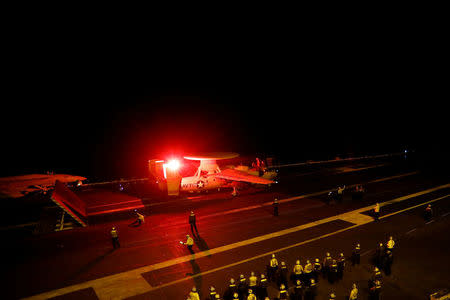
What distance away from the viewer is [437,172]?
3456cm

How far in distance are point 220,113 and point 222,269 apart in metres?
84.2

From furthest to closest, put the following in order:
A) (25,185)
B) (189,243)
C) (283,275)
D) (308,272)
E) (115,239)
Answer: (25,185)
(115,239)
(189,243)
(283,275)
(308,272)

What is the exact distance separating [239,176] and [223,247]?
387 inches

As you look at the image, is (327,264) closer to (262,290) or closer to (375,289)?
(375,289)

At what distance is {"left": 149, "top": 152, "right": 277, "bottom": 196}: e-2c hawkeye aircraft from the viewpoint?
23016 millimetres

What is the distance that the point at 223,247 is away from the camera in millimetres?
15328

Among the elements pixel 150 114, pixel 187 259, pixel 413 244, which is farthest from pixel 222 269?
pixel 150 114

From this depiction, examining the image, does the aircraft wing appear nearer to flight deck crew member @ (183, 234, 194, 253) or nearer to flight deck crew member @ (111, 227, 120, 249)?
flight deck crew member @ (183, 234, 194, 253)

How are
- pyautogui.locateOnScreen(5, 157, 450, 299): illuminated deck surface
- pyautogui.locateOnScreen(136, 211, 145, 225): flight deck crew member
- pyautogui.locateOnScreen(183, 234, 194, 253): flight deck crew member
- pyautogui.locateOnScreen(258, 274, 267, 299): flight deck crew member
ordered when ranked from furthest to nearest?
pyautogui.locateOnScreen(136, 211, 145, 225): flight deck crew member → pyautogui.locateOnScreen(183, 234, 194, 253): flight deck crew member → pyautogui.locateOnScreen(5, 157, 450, 299): illuminated deck surface → pyautogui.locateOnScreen(258, 274, 267, 299): flight deck crew member

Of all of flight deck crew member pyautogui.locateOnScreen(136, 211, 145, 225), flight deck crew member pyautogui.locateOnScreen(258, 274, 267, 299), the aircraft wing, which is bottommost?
flight deck crew member pyautogui.locateOnScreen(258, 274, 267, 299)

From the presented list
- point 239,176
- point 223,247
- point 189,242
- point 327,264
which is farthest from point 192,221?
point 327,264

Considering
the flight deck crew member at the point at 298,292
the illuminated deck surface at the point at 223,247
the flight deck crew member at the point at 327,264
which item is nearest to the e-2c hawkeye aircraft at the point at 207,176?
the illuminated deck surface at the point at 223,247

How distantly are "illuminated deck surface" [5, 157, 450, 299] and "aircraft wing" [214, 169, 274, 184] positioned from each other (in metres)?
1.94

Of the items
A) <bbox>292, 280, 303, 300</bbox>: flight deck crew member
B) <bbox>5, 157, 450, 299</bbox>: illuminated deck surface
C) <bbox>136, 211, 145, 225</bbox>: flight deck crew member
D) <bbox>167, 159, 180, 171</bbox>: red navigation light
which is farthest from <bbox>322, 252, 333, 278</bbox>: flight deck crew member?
<bbox>167, 159, 180, 171</bbox>: red navigation light
